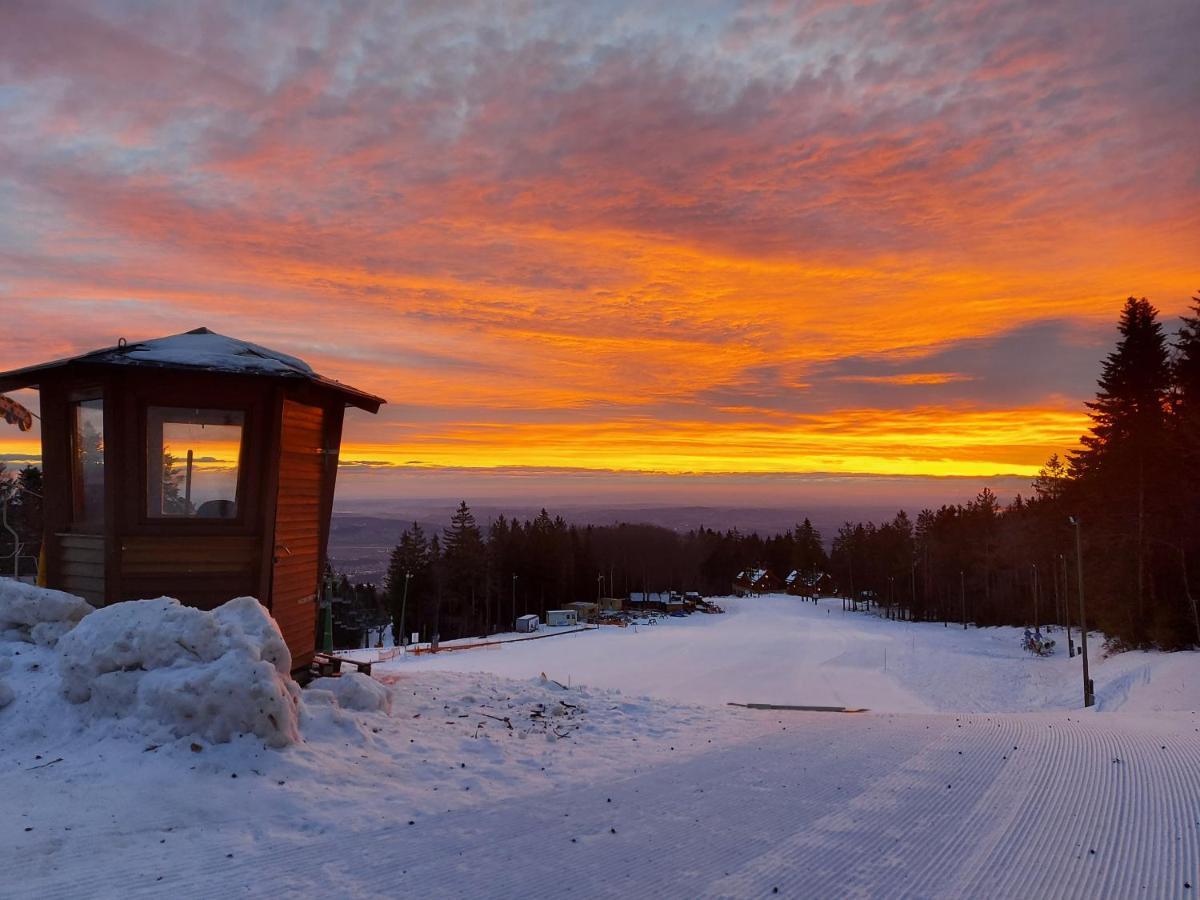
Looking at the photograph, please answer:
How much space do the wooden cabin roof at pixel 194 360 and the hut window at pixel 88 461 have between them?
0.66 metres

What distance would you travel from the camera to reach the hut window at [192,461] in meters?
9.95

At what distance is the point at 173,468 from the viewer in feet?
33.0

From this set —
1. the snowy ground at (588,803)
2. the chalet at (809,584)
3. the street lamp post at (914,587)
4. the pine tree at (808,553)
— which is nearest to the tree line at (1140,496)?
the snowy ground at (588,803)

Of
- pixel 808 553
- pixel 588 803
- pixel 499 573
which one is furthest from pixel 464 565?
pixel 588 803

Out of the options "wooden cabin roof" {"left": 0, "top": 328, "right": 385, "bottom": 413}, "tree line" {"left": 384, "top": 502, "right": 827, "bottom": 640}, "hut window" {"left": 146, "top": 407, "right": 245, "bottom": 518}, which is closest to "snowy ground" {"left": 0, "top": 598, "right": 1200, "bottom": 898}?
"hut window" {"left": 146, "top": 407, "right": 245, "bottom": 518}

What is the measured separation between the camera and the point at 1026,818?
264 inches

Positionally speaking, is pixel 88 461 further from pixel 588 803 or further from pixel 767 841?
pixel 767 841

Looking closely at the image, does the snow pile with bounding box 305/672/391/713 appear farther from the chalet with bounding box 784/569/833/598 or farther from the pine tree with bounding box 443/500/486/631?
the chalet with bounding box 784/569/833/598

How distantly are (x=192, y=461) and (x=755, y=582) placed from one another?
388 ft

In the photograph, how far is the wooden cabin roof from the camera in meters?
9.55

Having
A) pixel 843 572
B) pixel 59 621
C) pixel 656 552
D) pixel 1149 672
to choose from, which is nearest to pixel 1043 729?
pixel 59 621

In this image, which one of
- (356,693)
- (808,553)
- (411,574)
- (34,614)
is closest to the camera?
(34,614)

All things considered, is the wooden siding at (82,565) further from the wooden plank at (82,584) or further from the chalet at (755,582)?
the chalet at (755,582)

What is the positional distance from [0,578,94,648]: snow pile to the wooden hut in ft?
1.84
